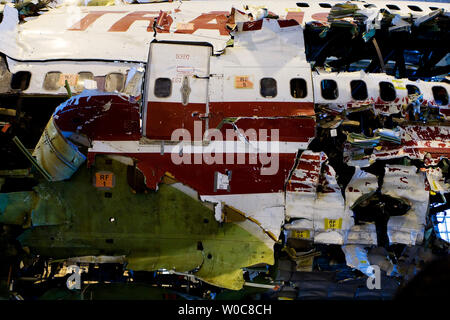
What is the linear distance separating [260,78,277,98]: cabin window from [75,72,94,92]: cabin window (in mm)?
3277

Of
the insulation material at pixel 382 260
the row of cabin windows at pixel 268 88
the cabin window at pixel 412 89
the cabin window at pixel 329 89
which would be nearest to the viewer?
the row of cabin windows at pixel 268 88

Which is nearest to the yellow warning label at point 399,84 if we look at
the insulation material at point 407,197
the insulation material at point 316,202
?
the insulation material at point 407,197

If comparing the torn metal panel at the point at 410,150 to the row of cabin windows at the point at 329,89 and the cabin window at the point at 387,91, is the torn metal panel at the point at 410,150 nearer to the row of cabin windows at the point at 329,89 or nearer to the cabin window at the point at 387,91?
the cabin window at the point at 387,91

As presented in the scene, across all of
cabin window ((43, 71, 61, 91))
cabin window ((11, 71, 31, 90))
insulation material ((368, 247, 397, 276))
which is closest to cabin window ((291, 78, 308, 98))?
insulation material ((368, 247, 397, 276))

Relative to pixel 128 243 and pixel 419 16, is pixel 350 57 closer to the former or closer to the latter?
pixel 419 16

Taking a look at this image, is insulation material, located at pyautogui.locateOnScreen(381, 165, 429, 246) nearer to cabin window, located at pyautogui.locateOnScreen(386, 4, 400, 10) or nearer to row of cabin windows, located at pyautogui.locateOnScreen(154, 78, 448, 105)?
row of cabin windows, located at pyautogui.locateOnScreen(154, 78, 448, 105)

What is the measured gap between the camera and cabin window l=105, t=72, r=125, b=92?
7797 millimetres

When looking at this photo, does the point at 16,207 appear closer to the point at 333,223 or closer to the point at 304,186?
the point at 304,186

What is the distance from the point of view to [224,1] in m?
10.5

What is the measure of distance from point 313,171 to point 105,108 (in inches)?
157

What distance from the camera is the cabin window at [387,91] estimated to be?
8258 millimetres

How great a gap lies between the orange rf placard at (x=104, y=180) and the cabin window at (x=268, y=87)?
3.23 metres
